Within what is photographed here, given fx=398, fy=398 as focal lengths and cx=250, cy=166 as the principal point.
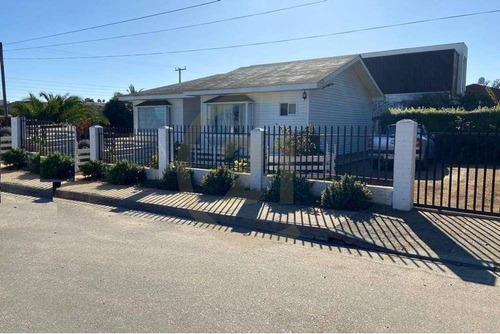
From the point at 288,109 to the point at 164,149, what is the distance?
6.99m

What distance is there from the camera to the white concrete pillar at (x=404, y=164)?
24.6 feet

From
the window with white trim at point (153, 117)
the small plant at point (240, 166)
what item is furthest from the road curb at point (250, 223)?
the window with white trim at point (153, 117)

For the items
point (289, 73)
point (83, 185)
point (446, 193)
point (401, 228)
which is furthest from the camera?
point (289, 73)

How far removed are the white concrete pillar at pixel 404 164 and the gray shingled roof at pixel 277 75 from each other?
23.9 feet

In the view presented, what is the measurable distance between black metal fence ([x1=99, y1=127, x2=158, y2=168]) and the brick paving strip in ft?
7.96

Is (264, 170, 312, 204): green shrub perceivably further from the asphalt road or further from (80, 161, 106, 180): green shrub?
(80, 161, 106, 180): green shrub

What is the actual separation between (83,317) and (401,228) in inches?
198

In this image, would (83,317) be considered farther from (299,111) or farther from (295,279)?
(299,111)

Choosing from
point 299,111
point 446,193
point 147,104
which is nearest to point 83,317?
point 446,193

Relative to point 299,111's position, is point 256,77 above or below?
above

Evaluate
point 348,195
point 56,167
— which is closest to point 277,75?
point 56,167

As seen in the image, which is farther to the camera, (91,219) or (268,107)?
(268,107)

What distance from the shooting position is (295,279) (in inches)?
178

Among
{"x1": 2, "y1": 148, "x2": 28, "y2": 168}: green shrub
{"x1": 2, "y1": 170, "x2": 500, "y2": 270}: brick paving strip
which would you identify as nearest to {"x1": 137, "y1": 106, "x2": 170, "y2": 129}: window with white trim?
{"x1": 2, "y1": 148, "x2": 28, "y2": 168}: green shrub
